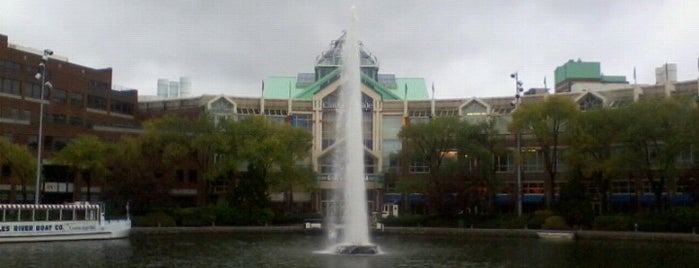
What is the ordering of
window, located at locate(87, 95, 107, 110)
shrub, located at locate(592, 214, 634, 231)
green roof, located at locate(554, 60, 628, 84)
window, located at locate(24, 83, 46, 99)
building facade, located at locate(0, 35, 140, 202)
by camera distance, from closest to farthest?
shrub, located at locate(592, 214, 634, 231) < building facade, located at locate(0, 35, 140, 202) < window, located at locate(24, 83, 46, 99) < window, located at locate(87, 95, 107, 110) < green roof, located at locate(554, 60, 628, 84)

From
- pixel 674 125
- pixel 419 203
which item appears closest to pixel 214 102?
pixel 419 203

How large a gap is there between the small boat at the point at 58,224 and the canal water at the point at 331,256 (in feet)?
10.6

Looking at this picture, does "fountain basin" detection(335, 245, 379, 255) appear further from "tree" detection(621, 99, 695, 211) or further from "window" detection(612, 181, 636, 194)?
"window" detection(612, 181, 636, 194)

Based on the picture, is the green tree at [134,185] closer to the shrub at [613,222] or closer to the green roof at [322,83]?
the green roof at [322,83]

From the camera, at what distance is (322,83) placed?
119 m

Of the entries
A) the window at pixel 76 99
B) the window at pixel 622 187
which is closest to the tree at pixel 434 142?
the window at pixel 622 187

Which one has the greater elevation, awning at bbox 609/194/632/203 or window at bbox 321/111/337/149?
window at bbox 321/111/337/149

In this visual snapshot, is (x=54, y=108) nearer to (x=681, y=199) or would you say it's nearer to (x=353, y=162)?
(x=353, y=162)

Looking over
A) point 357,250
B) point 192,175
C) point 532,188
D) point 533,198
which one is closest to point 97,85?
point 192,175

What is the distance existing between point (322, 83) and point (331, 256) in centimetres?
7607

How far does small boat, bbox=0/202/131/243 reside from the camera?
58431mm

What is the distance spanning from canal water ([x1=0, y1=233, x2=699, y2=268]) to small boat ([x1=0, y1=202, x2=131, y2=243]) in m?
3.22

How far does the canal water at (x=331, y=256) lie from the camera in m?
39.7

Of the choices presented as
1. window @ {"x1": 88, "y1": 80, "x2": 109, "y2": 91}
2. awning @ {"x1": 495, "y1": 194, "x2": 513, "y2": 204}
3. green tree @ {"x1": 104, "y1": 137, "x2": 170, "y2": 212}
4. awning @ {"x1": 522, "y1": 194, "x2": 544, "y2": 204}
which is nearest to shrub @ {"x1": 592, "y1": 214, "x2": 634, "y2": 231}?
awning @ {"x1": 522, "y1": 194, "x2": 544, "y2": 204}
